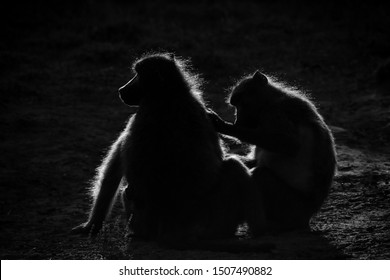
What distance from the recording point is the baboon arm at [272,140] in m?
5.75

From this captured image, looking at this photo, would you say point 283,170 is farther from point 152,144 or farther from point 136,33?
point 136,33

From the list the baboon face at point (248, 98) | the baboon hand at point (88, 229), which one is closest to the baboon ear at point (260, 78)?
the baboon face at point (248, 98)

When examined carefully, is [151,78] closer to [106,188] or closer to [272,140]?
[106,188]

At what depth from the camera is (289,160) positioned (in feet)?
19.3

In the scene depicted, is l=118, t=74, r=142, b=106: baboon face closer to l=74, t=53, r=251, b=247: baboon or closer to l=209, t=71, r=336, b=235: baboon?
l=74, t=53, r=251, b=247: baboon

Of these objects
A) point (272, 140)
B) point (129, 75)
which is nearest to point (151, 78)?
point (272, 140)

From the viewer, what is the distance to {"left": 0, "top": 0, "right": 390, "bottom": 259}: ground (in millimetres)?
5766

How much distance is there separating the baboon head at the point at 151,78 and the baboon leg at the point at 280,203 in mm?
1125

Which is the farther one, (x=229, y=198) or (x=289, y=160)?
(x=289, y=160)

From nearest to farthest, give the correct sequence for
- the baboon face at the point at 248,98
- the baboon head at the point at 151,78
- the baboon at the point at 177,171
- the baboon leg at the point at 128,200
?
the baboon at the point at 177,171 → the baboon leg at the point at 128,200 → the baboon head at the point at 151,78 → the baboon face at the point at 248,98

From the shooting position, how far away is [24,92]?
11.6m

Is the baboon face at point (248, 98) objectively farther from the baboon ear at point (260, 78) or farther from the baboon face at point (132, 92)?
the baboon face at point (132, 92)

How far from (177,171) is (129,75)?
25.7 feet

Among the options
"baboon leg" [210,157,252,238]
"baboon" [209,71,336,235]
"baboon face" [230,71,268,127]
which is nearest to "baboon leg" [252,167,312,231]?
"baboon" [209,71,336,235]
